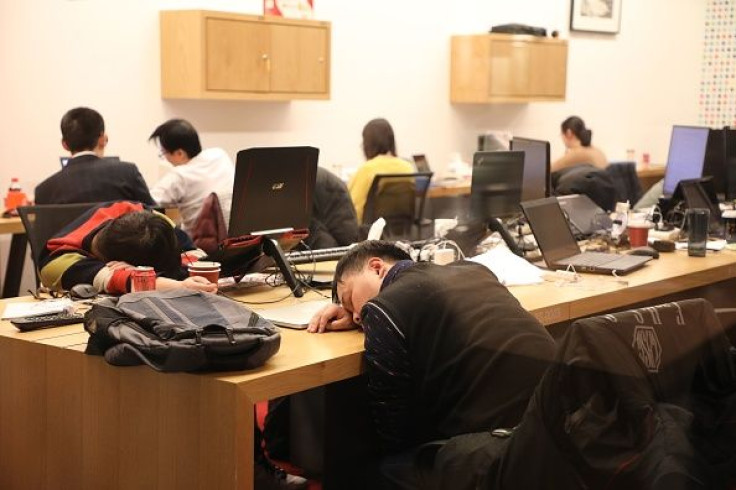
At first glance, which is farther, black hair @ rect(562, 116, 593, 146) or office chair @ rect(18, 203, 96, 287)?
black hair @ rect(562, 116, 593, 146)

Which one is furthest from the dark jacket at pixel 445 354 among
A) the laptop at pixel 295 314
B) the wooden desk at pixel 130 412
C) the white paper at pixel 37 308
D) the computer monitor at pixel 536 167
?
the computer monitor at pixel 536 167

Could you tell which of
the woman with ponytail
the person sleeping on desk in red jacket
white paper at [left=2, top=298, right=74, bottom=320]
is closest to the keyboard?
the person sleeping on desk in red jacket

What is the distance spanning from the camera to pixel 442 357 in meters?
2.57

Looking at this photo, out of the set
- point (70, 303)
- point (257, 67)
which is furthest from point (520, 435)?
point (257, 67)

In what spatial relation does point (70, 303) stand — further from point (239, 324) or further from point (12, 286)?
point (12, 286)

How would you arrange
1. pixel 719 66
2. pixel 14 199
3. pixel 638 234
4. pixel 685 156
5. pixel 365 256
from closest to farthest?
1. pixel 365 256
2. pixel 638 234
3. pixel 685 156
4. pixel 14 199
5. pixel 719 66

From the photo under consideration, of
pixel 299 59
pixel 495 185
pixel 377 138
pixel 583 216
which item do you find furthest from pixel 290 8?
pixel 583 216

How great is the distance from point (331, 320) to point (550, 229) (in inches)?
57.6

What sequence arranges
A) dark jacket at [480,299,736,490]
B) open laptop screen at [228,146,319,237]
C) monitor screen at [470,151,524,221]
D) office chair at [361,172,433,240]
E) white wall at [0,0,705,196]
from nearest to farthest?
dark jacket at [480,299,736,490], open laptop screen at [228,146,319,237], monitor screen at [470,151,524,221], office chair at [361,172,433,240], white wall at [0,0,705,196]

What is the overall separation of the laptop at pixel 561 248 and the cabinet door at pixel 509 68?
14.8 ft

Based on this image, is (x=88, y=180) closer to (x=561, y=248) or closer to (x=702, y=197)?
(x=561, y=248)

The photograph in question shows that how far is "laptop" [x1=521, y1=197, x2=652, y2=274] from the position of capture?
3.98 m

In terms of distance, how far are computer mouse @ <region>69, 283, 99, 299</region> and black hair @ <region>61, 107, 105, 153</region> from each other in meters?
2.19

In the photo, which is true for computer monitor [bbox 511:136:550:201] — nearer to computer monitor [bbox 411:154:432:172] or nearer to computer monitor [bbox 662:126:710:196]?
computer monitor [bbox 662:126:710:196]
